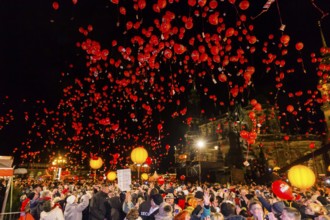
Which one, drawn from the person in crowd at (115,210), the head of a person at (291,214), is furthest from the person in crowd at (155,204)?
the head of a person at (291,214)

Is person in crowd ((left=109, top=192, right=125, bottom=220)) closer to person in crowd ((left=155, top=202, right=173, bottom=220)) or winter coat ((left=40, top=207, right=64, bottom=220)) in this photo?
winter coat ((left=40, top=207, right=64, bottom=220))

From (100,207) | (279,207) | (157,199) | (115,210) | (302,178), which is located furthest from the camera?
(302,178)

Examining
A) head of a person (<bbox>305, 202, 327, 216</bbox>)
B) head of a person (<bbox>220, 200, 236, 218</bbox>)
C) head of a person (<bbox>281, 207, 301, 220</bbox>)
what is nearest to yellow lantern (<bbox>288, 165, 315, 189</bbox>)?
head of a person (<bbox>305, 202, 327, 216</bbox>)

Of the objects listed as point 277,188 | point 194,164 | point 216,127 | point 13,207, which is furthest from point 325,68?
point 13,207

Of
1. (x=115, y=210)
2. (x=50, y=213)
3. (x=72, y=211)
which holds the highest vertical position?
(x=50, y=213)

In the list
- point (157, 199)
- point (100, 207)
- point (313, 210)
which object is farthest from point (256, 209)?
point (100, 207)

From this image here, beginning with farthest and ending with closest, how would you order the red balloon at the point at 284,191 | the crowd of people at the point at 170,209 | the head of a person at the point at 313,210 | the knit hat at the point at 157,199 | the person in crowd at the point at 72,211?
1. the person in crowd at the point at 72,211
2. the red balloon at the point at 284,191
3. the knit hat at the point at 157,199
4. the head of a person at the point at 313,210
5. the crowd of people at the point at 170,209

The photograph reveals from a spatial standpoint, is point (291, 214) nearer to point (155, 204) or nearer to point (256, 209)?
point (256, 209)

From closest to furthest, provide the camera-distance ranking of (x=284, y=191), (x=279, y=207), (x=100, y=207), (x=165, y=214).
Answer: (x=165, y=214), (x=279, y=207), (x=284, y=191), (x=100, y=207)

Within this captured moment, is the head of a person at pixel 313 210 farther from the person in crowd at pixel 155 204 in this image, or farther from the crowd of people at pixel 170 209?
the person in crowd at pixel 155 204

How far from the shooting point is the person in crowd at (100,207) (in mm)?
6355

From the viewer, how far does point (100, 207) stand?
252 inches

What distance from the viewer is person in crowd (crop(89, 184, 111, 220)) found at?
636 cm

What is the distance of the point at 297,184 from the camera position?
9.38m
